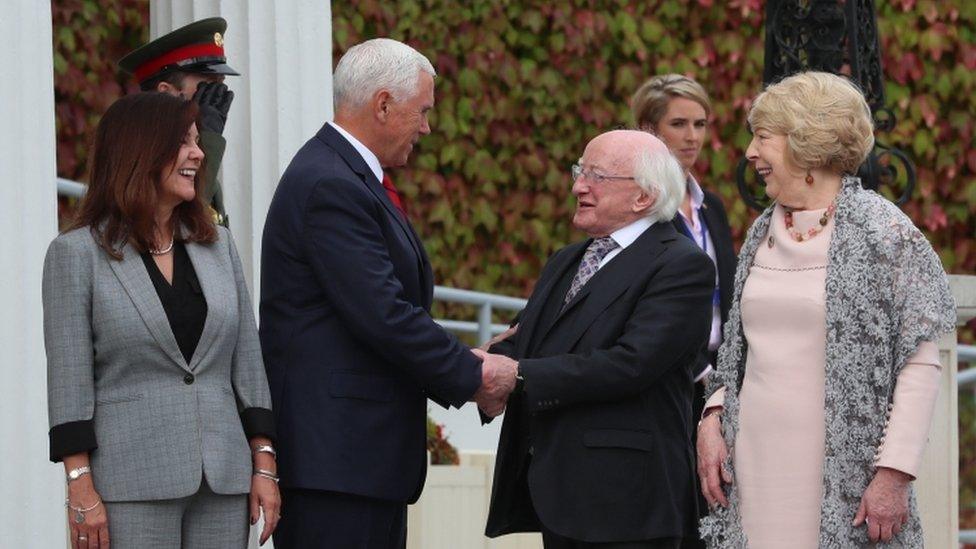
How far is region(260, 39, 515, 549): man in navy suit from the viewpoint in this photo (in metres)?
4.66

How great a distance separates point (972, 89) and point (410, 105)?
6745 millimetres

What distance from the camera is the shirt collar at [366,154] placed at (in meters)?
4.87

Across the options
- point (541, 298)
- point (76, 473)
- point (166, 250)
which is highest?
point (166, 250)

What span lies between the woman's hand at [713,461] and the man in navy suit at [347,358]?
1.64 feet

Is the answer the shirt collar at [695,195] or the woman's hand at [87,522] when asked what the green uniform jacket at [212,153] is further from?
the shirt collar at [695,195]

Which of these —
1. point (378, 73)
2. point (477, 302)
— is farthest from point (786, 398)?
point (477, 302)

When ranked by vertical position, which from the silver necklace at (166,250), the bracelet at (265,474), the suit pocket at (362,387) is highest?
the silver necklace at (166,250)

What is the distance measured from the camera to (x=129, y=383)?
14.1 ft

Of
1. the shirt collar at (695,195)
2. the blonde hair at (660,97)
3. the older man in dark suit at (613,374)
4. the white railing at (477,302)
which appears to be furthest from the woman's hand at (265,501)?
the white railing at (477,302)

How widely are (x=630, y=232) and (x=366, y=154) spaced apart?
2.25 feet

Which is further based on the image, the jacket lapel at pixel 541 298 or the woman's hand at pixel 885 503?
the jacket lapel at pixel 541 298

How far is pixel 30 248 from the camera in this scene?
5.21 m

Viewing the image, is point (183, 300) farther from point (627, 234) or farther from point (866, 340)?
point (866, 340)

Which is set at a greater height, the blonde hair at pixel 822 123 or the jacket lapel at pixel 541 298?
the blonde hair at pixel 822 123
